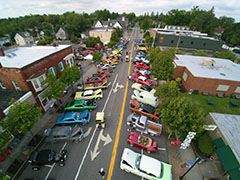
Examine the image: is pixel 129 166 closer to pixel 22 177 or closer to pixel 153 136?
pixel 153 136

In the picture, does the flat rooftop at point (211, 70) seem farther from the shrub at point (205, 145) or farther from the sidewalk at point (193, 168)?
the sidewalk at point (193, 168)

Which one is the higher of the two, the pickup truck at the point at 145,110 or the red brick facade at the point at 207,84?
the red brick facade at the point at 207,84

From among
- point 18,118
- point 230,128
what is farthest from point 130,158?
point 18,118

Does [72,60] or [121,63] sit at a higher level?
[72,60]

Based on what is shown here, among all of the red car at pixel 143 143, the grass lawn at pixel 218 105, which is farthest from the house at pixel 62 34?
the red car at pixel 143 143

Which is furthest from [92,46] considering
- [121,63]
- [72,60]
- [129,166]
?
[129,166]

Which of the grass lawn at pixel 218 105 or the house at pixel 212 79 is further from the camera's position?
the house at pixel 212 79

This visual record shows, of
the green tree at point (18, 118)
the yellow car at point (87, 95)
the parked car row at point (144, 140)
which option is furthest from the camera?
the yellow car at point (87, 95)
